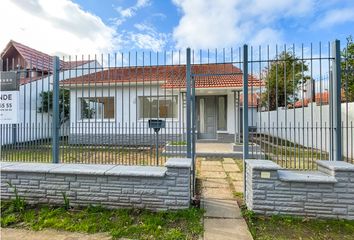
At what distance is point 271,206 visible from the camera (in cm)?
341

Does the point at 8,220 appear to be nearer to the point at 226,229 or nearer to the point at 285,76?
Answer: the point at 226,229

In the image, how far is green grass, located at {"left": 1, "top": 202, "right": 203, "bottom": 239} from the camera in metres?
2.98

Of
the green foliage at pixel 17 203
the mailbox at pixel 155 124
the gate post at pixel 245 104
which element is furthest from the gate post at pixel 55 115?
the gate post at pixel 245 104

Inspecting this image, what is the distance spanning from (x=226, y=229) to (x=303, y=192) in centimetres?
133

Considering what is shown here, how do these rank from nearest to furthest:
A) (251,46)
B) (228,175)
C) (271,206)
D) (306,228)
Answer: (306,228) < (271,206) < (251,46) < (228,175)

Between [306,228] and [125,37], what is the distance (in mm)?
6570

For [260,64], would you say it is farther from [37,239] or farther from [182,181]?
[37,239]

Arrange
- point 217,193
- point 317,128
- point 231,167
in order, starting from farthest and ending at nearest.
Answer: point 231,167
point 317,128
point 217,193

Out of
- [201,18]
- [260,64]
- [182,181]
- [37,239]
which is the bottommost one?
[37,239]

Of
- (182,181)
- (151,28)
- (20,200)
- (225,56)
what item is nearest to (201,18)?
(151,28)

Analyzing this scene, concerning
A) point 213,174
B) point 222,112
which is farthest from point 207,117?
point 213,174

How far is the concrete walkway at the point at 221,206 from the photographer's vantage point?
295 centimetres

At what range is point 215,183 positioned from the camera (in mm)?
5016

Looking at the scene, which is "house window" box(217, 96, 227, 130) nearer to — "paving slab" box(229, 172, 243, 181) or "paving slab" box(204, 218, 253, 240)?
"paving slab" box(229, 172, 243, 181)
